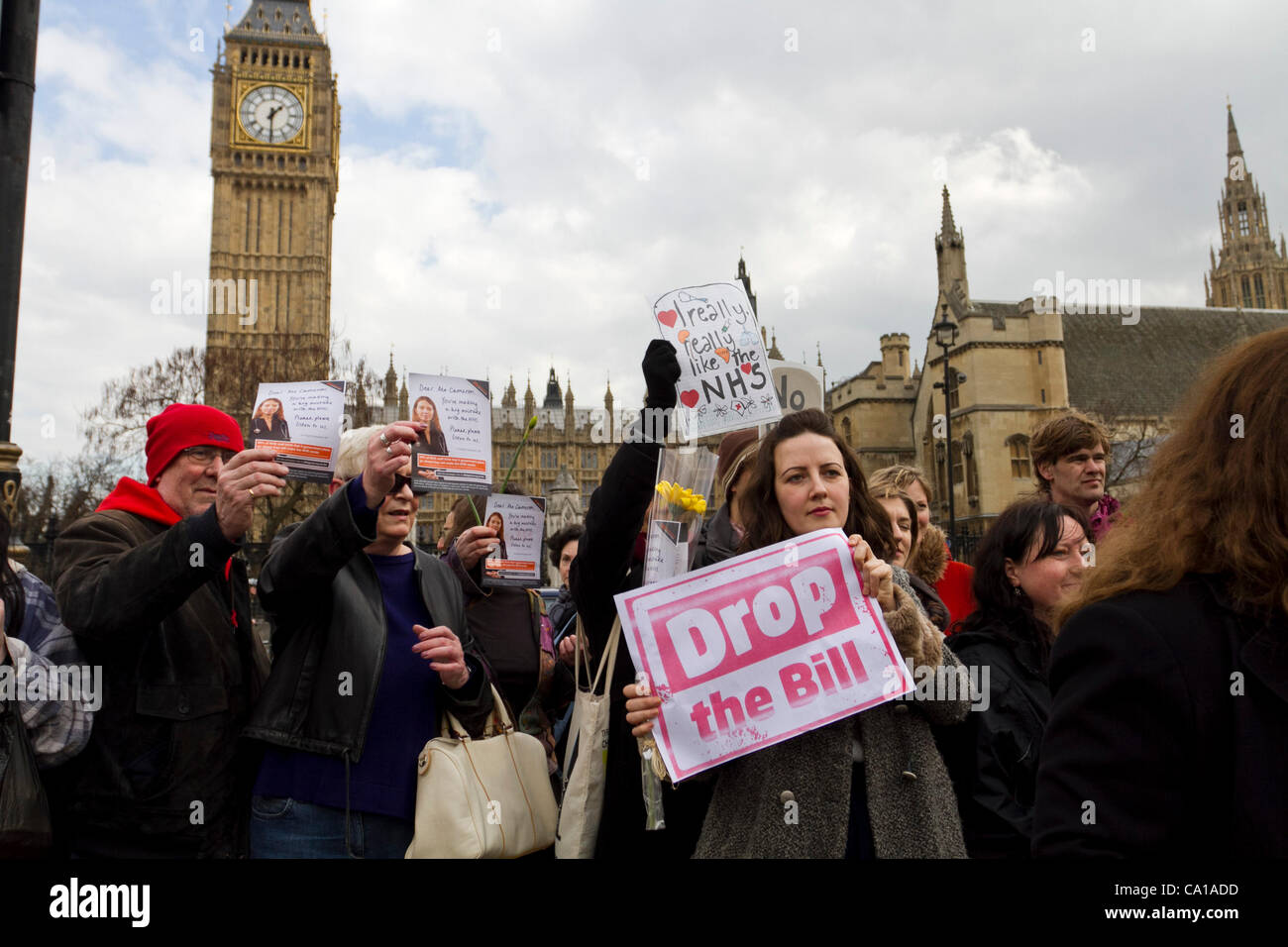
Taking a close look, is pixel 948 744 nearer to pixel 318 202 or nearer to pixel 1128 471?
Result: pixel 1128 471

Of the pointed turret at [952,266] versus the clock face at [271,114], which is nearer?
the pointed turret at [952,266]

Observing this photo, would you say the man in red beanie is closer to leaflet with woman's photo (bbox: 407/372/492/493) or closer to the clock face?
leaflet with woman's photo (bbox: 407/372/492/493)

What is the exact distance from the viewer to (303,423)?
9.90 ft

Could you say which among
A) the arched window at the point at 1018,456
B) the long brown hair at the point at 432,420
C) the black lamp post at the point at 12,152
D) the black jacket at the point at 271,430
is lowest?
the black jacket at the point at 271,430

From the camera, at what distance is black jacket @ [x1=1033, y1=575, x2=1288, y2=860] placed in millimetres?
1348

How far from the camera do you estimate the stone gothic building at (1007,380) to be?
42.3 meters

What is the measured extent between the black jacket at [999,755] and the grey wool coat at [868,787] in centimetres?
Answer: 21

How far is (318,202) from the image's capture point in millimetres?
71625

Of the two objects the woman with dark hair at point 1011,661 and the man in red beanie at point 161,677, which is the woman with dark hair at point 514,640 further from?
the woman with dark hair at point 1011,661

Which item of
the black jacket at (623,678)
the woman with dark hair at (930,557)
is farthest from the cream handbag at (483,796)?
the woman with dark hair at (930,557)

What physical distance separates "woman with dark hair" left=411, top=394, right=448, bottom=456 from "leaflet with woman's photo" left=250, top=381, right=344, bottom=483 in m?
0.27

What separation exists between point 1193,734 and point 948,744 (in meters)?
1.42

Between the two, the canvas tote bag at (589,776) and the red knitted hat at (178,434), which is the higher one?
the red knitted hat at (178,434)

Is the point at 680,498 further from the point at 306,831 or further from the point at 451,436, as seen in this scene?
the point at 306,831
